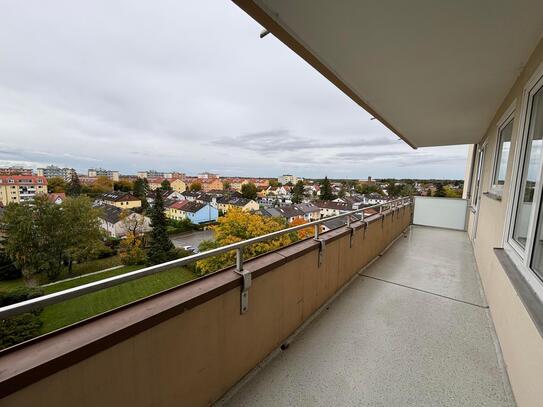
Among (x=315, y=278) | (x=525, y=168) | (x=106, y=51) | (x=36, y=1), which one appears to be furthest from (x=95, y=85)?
(x=525, y=168)

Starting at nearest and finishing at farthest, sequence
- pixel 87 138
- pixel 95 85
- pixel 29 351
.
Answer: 1. pixel 29 351
2. pixel 95 85
3. pixel 87 138

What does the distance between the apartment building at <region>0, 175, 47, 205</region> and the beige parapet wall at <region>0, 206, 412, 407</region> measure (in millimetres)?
14935

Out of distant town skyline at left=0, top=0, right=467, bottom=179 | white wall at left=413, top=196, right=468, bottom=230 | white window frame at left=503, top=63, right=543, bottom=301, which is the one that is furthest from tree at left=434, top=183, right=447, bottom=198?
white window frame at left=503, top=63, right=543, bottom=301

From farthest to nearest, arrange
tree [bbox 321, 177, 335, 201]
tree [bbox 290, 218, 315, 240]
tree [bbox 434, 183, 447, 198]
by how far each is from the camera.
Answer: tree [bbox 321, 177, 335, 201] → tree [bbox 434, 183, 447, 198] → tree [bbox 290, 218, 315, 240]

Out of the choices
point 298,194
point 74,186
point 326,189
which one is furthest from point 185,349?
point 298,194

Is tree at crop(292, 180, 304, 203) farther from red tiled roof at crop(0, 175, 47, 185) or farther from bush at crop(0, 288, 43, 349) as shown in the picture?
bush at crop(0, 288, 43, 349)

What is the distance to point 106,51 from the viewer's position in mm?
5234

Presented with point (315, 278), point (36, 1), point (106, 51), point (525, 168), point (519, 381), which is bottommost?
point (519, 381)

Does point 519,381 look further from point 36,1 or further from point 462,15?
point 36,1

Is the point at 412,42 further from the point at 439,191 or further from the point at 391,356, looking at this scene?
the point at 439,191

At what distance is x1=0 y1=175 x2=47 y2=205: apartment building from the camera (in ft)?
35.9

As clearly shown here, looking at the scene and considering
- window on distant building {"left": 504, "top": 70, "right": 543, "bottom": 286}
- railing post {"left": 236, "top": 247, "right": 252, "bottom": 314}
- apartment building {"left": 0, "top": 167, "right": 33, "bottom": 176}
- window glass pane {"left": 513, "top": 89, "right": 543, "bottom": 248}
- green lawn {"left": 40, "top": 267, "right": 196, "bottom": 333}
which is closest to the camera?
railing post {"left": 236, "top": 247, "right": 252, "bottom": 314}

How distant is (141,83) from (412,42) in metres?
9.91

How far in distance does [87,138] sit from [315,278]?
2191 centimetres
